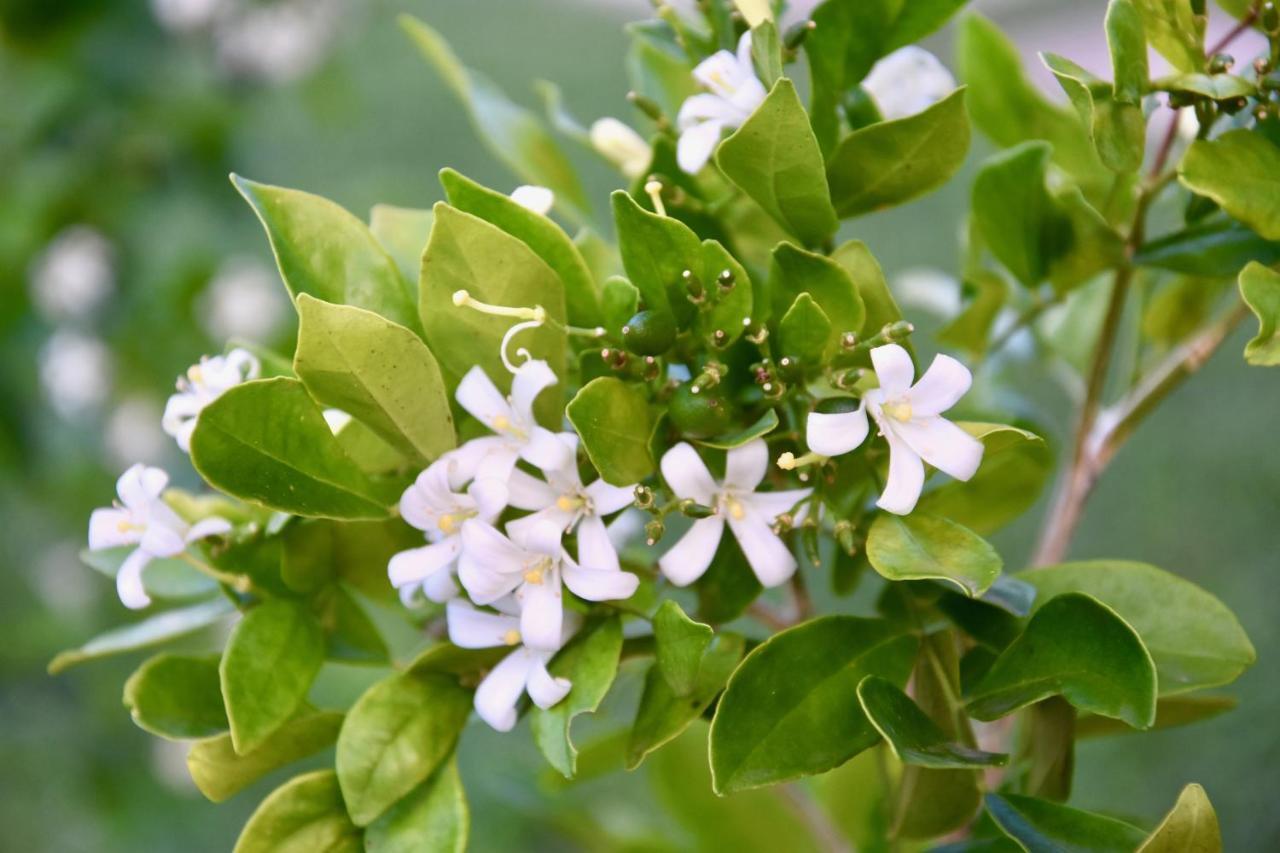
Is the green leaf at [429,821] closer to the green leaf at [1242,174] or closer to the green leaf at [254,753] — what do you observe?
the green leaf at [254,753]

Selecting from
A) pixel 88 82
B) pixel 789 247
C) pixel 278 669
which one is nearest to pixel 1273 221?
pixel 789 247

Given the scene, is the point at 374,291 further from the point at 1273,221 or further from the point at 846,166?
the point at 1273,221

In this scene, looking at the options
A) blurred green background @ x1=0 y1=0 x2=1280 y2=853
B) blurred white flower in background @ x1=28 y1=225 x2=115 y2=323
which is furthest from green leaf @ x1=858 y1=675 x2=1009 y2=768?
blurred white flower in background @ x1=28 y1=225 x2=115 y2=323

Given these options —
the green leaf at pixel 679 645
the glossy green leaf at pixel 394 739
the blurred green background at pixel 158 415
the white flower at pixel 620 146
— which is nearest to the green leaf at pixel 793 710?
the green leaf at pixel 679 645

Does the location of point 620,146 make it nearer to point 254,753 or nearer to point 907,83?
point 907,83

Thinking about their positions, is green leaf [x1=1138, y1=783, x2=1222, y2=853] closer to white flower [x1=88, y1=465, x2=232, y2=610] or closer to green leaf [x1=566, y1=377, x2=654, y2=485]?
green leaf [x1=566, y1=377, x2=654, y2=485]
